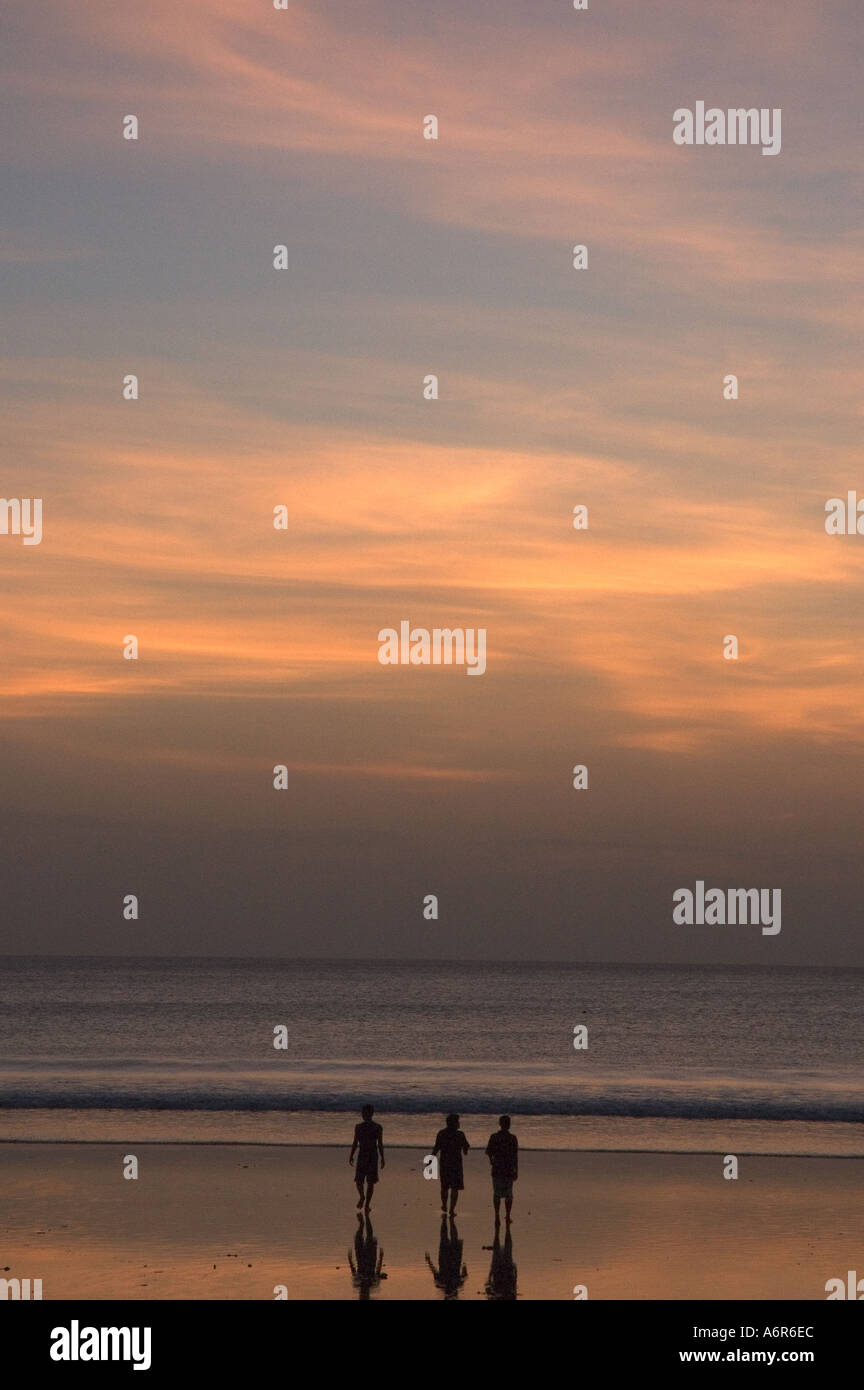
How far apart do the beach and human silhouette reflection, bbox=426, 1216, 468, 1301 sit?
0.03m

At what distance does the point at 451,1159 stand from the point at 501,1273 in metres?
2.95

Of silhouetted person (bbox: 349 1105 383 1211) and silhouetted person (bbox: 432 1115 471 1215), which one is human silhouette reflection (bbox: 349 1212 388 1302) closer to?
silhouetted person (bbox: 349 1105 383 1211)

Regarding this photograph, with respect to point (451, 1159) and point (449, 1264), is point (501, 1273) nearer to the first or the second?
point (449, 1264)

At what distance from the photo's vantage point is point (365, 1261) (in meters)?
15.4

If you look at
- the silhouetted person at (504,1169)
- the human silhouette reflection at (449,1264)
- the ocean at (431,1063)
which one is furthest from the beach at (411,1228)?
the ocean at (431,1063)

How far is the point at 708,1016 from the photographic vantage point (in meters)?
91.9

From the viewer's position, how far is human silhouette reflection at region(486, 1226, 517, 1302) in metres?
13.9

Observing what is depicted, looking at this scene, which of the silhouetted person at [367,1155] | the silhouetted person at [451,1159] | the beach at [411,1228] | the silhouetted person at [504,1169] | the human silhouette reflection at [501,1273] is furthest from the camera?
the silhouetted person at [367,1155]

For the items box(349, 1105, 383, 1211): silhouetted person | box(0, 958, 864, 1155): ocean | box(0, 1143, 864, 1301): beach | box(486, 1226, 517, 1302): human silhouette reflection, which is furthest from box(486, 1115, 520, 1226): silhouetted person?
box(0, 958, 864, 1155): ocean

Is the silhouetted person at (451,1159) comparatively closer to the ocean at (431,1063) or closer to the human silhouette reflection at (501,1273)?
the human silhouette reflection at (501,1273)

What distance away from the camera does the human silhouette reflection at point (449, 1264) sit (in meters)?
14.3

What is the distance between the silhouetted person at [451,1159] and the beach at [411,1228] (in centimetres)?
49
